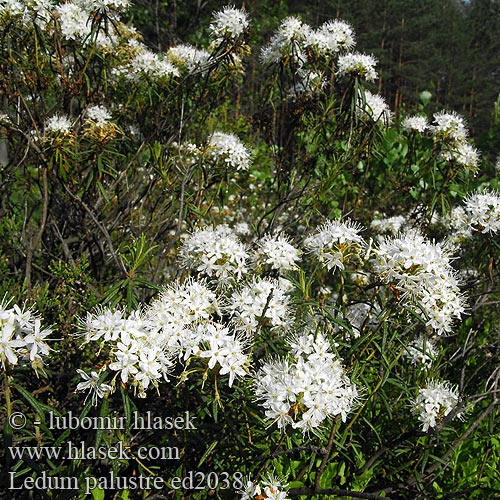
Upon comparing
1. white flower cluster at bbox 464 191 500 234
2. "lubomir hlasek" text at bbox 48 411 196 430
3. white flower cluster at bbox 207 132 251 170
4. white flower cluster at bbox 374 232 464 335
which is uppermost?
white flower cluster at bbox 207 132 251 170

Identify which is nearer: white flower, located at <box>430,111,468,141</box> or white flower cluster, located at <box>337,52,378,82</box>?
white flower cluster, located at <box>337,52,378,82</box>

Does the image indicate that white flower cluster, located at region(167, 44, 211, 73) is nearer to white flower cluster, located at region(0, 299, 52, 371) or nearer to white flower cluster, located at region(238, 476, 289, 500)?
white flower cluster, located at region(0, 299, 52, 371)

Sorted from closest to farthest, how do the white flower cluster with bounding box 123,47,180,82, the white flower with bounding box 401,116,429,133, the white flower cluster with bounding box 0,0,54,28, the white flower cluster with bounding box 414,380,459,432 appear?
the white flower cluster with bounding box 414,380,459,432 < the white flower cluster with bounding box 0,0,54,28 < the white flower cluster with bounding box 123,47,180,82 < the white flower with bounding box 401,116,429,133

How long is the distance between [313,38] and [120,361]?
2.34 metres

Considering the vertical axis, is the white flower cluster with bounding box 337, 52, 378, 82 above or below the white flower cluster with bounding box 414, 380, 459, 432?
above

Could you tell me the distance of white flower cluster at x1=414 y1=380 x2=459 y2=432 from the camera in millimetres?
2219

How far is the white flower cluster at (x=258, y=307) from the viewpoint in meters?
1.81

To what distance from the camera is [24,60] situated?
2.74 meters

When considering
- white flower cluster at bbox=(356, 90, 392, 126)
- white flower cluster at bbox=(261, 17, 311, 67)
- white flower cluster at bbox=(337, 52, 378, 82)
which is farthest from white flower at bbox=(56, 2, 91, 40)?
white flower cluster at bbox=(356, 90, 392, 126)

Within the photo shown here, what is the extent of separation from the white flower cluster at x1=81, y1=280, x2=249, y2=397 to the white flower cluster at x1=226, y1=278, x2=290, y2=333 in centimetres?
10

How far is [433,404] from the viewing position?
225cm

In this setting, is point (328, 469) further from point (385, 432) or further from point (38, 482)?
point (38, 482)

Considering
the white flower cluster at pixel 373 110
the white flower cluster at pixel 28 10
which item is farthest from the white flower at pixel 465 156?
the white flower cluster at pixel 28 10

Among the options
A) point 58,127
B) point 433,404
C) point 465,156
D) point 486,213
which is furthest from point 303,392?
point 465,156
